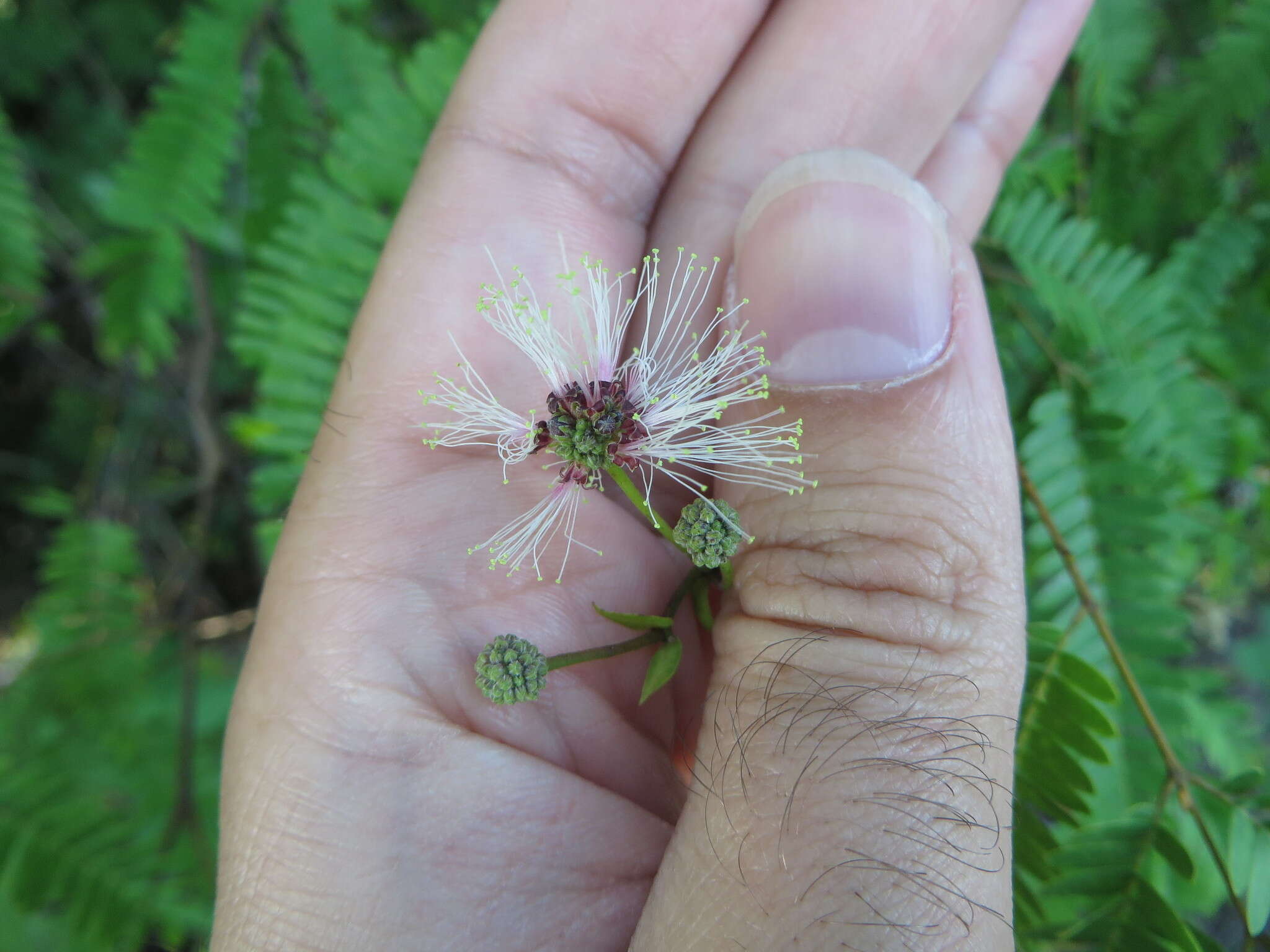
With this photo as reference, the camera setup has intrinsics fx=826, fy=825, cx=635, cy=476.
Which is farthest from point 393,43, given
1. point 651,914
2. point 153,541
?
point 651,914

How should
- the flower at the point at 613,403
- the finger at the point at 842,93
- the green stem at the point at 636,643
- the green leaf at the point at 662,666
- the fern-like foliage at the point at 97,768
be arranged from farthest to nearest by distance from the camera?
1. the fern-like foliage at the point at 97,768
2. the finger at the point at 842,93
3. the flower at the point at 613,403
4. the green stem at the point at 636,643
5. the green leaf at the point at 662,666

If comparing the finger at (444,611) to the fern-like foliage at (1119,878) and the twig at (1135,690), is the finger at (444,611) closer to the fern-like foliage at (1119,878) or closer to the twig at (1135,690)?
the fern-like foliage at (1119,878)

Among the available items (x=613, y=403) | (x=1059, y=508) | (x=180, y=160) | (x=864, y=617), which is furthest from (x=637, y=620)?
(x=180, y=160)

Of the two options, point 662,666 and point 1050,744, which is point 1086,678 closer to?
point 1050,744

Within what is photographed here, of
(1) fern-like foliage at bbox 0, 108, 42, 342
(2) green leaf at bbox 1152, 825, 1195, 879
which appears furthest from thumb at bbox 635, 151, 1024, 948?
(1) fern-like foliage at bbox 0, 108, 42, 342

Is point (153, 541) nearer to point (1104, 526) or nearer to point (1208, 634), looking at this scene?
point (1104, 526)

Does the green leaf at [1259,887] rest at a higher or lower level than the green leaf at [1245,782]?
lower

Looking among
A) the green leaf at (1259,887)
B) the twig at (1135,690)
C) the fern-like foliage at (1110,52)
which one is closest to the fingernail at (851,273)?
the twig at (1135,690)
